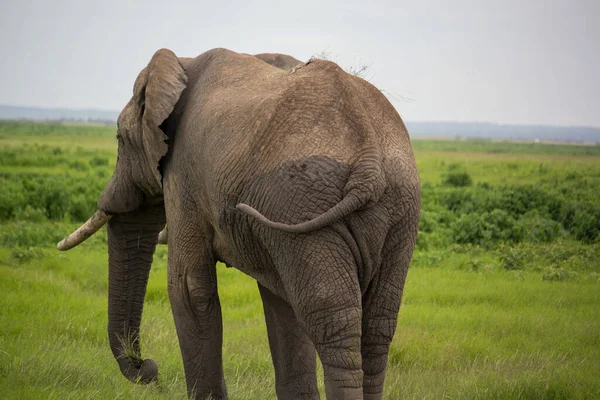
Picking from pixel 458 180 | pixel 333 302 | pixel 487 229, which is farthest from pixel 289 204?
pixel 458 180

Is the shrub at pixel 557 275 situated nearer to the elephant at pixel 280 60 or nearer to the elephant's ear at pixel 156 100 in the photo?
the elephant at pixel 280 60

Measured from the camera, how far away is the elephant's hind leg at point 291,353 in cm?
584

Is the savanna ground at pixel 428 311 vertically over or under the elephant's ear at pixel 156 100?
under

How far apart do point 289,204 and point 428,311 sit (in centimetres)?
603

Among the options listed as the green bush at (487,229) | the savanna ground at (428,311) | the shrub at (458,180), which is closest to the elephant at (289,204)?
the savanna ground at (428,311)

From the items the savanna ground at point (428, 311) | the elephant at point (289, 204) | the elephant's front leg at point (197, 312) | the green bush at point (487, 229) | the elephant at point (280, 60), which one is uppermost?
the elephant at point (280, 60)

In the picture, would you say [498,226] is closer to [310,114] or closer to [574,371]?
[574,371]

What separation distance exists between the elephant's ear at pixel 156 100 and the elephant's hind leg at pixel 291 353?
1179 mm

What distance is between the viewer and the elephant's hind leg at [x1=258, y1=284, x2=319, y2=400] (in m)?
5.84

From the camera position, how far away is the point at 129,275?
6.81 metres

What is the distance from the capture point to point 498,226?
14.5 metres

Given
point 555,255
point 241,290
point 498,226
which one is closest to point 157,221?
point 241,290

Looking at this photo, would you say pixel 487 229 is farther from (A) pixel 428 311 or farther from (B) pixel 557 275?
(A) pixel 428 311

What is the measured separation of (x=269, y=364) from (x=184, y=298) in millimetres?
2388
